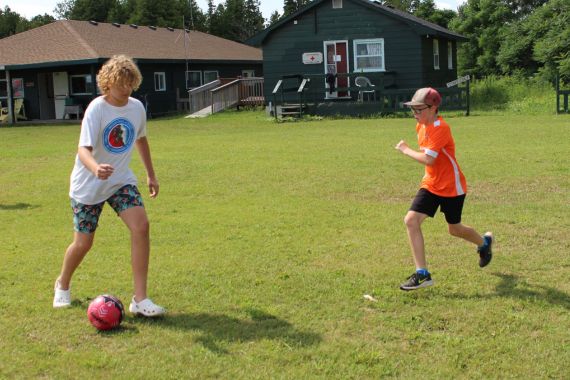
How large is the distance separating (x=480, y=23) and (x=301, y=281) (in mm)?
46115

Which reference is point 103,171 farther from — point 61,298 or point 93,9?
point 93,9

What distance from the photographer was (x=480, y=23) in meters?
48.7

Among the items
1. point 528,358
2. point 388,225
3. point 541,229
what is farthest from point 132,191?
point 541,229

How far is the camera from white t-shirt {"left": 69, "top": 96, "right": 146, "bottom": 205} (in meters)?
4.92

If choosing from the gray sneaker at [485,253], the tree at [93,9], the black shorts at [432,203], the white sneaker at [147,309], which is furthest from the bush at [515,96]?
the tree at [93,9]

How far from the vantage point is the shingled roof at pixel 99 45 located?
109 ft

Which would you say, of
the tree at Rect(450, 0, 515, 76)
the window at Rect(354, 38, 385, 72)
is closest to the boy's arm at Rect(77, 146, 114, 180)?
the window at Rect(354, 38, 385, 72)

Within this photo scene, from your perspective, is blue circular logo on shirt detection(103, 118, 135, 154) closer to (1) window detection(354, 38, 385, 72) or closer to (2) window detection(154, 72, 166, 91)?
(1) window detection(354, 38, 385, 72)

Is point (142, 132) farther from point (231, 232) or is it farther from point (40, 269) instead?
point (231, 232)

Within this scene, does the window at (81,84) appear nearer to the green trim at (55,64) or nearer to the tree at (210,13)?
the green trim at (55,64)

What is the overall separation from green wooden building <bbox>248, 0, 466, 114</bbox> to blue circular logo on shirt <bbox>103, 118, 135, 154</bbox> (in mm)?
23697

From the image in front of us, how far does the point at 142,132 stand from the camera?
5242 mm

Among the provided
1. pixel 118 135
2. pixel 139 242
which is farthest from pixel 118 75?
pixel 139 242

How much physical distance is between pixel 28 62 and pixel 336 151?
22.4 m
